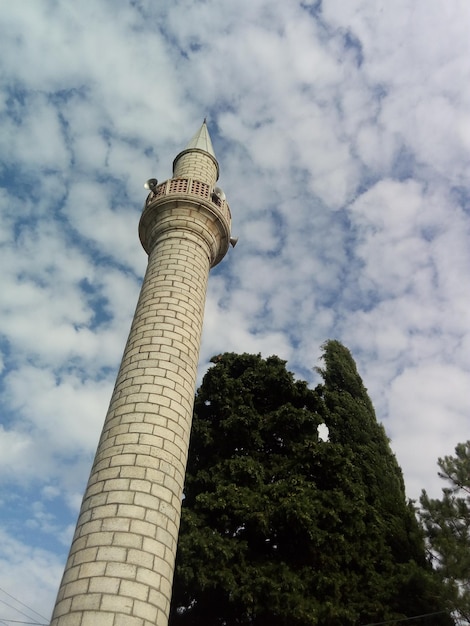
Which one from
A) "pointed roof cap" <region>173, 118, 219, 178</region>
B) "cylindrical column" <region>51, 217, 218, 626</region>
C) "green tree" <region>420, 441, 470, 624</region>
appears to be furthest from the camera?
"pointed roof cap" <region>173, 118, 219, 178</region>

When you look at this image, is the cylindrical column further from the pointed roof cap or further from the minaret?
the pointed roof cap

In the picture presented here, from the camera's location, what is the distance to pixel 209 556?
977 centimetres

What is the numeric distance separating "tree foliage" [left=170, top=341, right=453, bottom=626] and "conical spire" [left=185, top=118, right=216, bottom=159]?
514cm

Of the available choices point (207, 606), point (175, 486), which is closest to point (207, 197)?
point (175, 486)

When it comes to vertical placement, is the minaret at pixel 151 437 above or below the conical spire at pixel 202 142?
below

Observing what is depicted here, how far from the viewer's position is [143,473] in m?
7.24

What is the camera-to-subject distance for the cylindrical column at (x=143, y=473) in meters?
6.26

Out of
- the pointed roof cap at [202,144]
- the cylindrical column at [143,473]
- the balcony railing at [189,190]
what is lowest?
the cylindrical column at [143,473]

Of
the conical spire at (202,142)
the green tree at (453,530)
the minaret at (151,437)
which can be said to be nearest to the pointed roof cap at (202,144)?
the conical spire at (202,142)

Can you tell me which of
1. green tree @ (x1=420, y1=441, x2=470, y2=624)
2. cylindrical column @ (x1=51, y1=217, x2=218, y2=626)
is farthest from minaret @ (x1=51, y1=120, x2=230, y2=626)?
green tree @ (x1=420, y1=441, x2=470, y2=624)

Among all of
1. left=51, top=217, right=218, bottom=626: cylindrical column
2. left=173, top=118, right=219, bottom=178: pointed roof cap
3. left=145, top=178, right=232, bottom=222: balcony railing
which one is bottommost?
left=51, top=217, right=218, bottom=626: cylindrical column

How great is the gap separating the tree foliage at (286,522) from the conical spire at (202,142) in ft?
16.9

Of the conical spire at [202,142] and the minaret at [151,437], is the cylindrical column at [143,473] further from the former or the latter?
the conical spire at [202,142]

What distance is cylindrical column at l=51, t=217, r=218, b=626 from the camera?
6.26 metres
